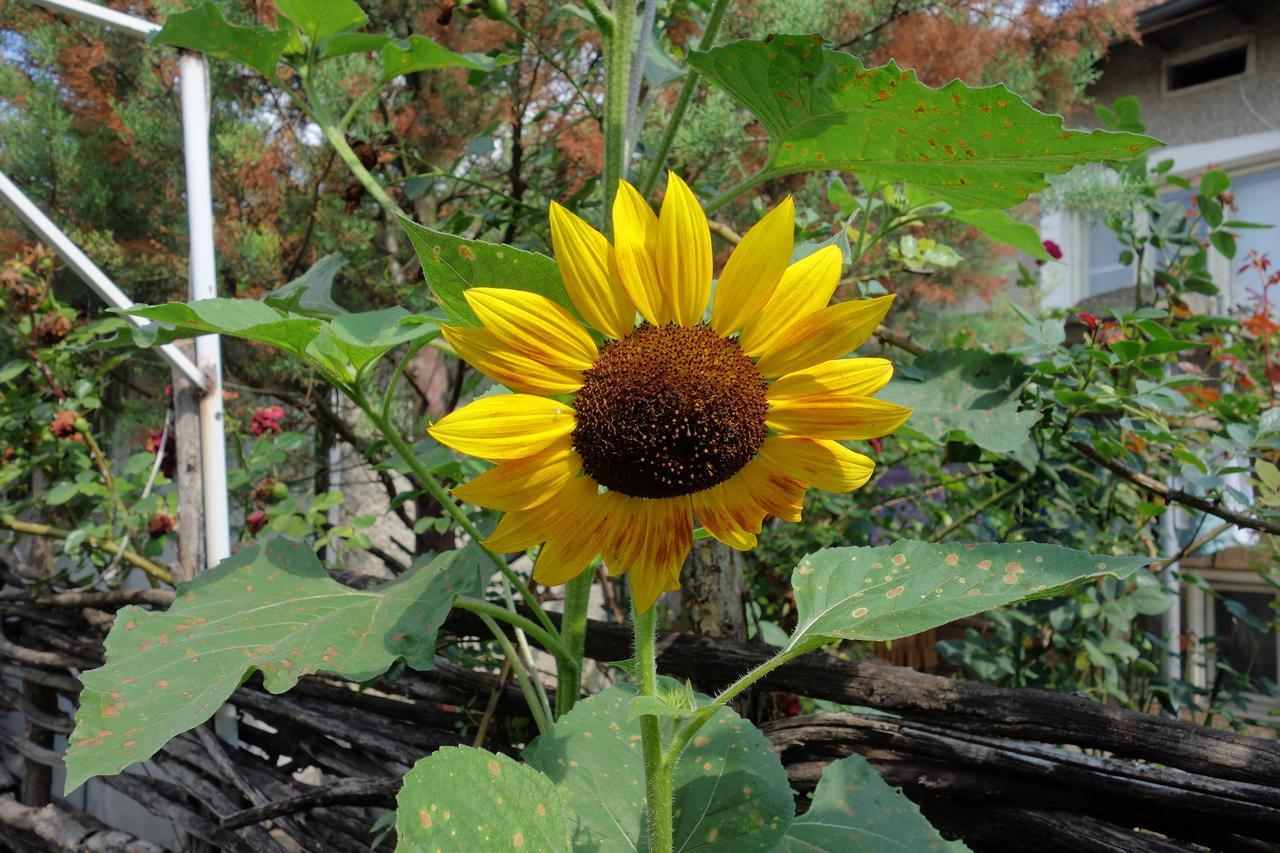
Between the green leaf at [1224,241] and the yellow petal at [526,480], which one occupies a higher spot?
the green leaf at [1224,241]

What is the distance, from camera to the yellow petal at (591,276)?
0.47 m

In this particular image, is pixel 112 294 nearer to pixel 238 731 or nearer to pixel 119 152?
pixel 238 731

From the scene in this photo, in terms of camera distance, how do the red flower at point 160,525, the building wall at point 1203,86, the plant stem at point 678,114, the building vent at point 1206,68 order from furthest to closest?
1. the building vent at point 1206,68
2. the building wall at point 1203,86
3. the red flower at point 160,525
4. the plant stem at point 678,114

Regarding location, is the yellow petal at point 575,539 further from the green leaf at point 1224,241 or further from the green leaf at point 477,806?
the green leaf at point 1224,241

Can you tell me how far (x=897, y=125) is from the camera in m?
0.60

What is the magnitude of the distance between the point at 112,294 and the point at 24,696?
3.54 feet

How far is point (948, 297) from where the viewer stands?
12.2ft

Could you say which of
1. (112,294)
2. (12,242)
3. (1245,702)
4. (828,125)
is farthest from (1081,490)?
(12,242)

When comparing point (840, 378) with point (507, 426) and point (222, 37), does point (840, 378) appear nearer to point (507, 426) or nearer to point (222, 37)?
point (507, 426)

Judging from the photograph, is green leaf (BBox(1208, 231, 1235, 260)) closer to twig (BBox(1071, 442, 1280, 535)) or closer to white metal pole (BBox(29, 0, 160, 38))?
twig (BBox(1071, 442, 1280, 535))

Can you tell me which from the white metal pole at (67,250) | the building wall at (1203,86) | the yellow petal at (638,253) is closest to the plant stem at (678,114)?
the yellow petal at (638,253)

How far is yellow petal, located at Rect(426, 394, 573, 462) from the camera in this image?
46 centimetres

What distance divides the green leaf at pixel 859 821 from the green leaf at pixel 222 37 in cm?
86

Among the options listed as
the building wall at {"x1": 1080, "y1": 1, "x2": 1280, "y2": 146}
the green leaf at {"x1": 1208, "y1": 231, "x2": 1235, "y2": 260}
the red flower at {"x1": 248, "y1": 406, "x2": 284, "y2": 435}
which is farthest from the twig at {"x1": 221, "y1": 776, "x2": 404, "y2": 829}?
the building wall at {"x1": 1080, "y1": 1, "x2": 1280, "y2": 146}
